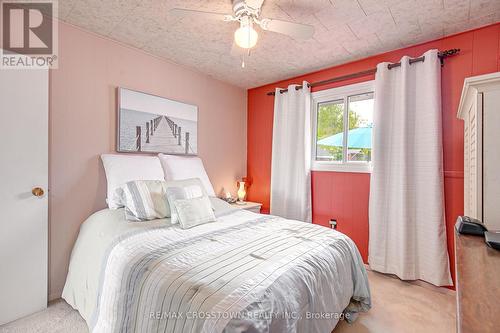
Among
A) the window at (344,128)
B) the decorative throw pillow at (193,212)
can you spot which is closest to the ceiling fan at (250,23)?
the decorative throw pillow at (193,212)

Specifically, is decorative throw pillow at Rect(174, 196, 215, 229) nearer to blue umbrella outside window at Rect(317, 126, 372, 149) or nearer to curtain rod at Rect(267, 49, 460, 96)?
blue umbrella outside window at Rect(317, 126, 372, 149)

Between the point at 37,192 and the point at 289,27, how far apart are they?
7.68 feet

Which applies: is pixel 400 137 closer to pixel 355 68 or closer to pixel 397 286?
pixel 355 68

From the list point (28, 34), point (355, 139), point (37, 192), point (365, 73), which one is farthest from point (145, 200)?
point (365, 73)

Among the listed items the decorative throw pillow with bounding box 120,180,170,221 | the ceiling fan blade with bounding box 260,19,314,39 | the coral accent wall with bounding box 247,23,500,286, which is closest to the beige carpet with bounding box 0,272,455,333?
the coral accent wall with bounding box 247,23,500,286

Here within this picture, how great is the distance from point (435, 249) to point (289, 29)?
234 centimetres

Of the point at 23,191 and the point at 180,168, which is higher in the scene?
the point at 180,168

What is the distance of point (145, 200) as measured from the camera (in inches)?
77.7

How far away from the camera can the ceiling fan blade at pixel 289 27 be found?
1.64m

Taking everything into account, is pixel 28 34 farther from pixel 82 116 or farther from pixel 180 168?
pixel 180 168

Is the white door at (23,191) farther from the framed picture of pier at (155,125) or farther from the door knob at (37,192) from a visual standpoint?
the framed picture of pier at (155,125)

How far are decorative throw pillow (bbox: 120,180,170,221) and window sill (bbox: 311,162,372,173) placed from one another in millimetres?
1992

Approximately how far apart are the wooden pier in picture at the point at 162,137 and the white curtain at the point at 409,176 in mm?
2268

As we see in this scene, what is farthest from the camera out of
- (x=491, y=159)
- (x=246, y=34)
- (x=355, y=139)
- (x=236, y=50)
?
(x=355, y=139)
